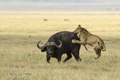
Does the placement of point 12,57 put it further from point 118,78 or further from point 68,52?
point 118,78

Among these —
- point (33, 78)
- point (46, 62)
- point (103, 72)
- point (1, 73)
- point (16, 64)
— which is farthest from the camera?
point (46, 62)

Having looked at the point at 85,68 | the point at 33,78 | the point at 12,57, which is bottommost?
the point at 12,57

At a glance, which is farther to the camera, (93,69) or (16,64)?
(16,64)

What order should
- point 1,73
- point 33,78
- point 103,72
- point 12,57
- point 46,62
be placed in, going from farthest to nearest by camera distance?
1. point 12,57
2. point 46,62
3. point 103,72
4. point 1,73
5. point 33,78

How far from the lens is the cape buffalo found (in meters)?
12.9

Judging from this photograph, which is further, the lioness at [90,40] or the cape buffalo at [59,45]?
the lioness at [90,40]

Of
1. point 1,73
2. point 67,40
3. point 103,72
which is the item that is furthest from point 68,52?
point 1,73

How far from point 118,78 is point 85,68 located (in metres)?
2.24

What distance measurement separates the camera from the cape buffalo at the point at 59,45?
12875mm

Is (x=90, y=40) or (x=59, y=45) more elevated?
(x=90, y=40)

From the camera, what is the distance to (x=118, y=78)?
9852 mm

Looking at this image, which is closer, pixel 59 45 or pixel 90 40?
pixel 59 45

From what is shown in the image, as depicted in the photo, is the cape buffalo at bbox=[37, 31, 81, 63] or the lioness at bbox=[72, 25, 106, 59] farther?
the lioness at bbox=[72, 25, 106, 59]

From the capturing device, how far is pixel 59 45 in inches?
512
